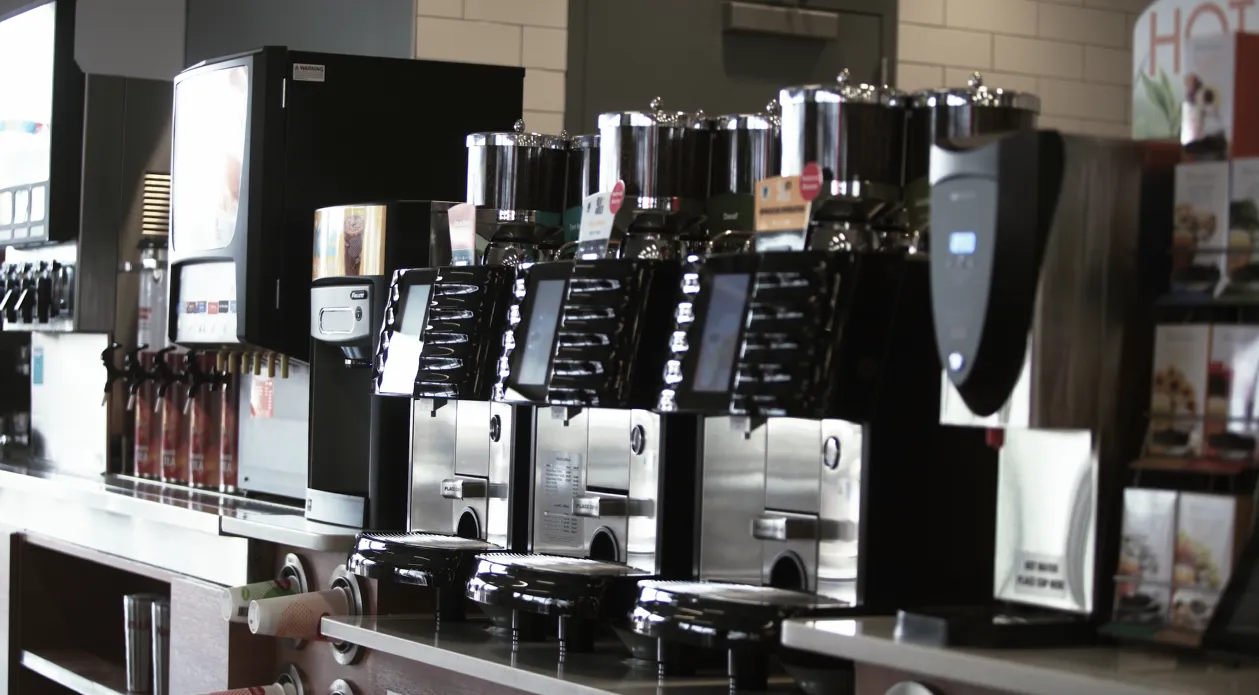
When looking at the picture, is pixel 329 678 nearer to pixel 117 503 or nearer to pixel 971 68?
pixel 117 503

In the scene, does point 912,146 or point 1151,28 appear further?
point 912,146

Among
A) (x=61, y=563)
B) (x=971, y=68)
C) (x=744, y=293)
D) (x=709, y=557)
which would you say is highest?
(x=971, y=68)

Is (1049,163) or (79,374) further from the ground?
(1049,163)

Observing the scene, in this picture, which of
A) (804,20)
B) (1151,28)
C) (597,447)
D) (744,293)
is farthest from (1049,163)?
(804,20)

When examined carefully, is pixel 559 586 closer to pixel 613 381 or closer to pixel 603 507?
pixel 603 507

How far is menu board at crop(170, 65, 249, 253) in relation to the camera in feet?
11.5

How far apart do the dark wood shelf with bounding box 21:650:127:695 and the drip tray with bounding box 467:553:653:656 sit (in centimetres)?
163

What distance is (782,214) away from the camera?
207cm

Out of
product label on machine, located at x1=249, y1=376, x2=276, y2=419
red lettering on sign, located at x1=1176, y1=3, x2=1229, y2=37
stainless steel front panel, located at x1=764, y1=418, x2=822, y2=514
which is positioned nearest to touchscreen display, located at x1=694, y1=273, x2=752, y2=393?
stainless steel front panel, located at x1=764, y1=418, x2=822, y2=514

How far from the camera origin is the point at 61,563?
433 cm

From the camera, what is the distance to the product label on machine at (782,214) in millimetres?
2045

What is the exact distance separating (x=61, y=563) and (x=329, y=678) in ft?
5.62

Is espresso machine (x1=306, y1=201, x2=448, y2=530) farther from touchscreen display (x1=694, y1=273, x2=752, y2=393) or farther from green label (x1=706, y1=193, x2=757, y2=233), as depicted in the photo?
touchscreen display (x1=694, y1=273, x2=752, y2=393)

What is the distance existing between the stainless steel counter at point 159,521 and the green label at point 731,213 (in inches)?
38.6
